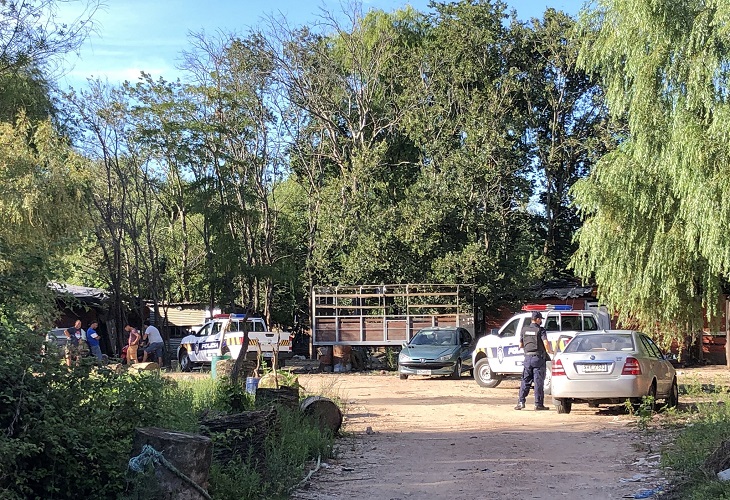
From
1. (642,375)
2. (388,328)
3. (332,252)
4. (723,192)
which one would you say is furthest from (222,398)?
(332,252)

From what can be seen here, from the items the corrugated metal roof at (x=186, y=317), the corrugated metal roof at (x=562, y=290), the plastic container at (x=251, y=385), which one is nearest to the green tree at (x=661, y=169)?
the plastic container at (x=251, y=385)

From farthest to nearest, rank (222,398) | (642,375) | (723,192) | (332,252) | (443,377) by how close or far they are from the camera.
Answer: (332,252) < (443,377) < (723,192) < (642,375) < (222,398)

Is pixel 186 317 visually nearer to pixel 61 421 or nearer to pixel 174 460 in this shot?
pixel 174 460

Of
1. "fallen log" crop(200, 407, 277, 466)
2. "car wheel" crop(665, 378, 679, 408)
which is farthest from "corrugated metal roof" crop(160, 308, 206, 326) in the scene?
"fallen log" crop(200, 407, 277, 466)

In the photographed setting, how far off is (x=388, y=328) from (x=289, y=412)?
698 inches

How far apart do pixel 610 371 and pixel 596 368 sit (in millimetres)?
248

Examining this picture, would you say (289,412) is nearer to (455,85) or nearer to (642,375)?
(642,375)

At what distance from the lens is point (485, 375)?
2125cm

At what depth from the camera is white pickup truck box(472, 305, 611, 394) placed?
20.3 m

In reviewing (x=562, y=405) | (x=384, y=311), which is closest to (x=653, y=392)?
(x=562, y=405)

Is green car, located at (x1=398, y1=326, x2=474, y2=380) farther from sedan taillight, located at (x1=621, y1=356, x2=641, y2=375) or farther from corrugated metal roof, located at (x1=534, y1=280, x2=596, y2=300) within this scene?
corrugated metal roof, located at (x1=534, y1=280, x2=596, y2=300)

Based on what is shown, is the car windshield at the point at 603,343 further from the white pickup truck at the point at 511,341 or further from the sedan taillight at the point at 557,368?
the white pickup truck at the point at 511,341

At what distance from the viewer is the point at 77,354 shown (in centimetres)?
709

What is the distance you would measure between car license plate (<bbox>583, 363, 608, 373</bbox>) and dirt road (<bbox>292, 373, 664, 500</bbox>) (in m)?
0.87
